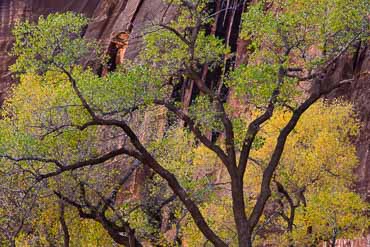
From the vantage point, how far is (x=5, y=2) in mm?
60844

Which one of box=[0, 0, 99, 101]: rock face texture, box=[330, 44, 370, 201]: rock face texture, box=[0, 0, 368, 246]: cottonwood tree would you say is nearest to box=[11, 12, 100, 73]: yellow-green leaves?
box=[0, 0, 368, 246]: cottonwood tree

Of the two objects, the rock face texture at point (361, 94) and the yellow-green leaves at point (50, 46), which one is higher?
the rock face texture at point (361, 94)

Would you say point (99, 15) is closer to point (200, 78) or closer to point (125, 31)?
point (125, 31)

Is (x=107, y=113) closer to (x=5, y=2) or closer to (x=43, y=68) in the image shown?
(x=43, y=68)

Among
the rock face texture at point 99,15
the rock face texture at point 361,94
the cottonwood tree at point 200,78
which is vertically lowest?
the cottonwood tree at point 200,78

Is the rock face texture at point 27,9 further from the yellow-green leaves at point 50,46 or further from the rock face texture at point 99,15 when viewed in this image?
the yellow-green leaves at point 50,46

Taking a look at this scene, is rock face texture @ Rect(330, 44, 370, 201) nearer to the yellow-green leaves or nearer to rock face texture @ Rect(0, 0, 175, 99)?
rock face texture @ Rect(0, 0, 175, 99)

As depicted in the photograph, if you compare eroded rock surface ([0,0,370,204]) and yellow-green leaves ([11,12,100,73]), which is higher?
eroded rock surface ([0,0,370,204])

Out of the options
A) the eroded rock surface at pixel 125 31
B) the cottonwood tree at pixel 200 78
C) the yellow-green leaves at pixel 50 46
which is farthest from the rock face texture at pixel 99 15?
the cottonwood tree at pixel 200 78

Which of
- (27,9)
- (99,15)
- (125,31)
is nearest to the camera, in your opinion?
(125,31)

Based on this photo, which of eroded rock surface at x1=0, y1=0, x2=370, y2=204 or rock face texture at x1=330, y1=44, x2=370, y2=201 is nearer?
rock face texture at x1=330, y1=44, x2=370, y2=201

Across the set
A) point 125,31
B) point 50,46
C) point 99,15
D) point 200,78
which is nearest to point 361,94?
point 200,78

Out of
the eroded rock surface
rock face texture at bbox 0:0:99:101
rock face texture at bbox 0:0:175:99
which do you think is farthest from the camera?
rock face texture at bbox 0:0:99:101

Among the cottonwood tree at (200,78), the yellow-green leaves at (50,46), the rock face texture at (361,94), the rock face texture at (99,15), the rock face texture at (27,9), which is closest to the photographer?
the cottonwood tree at (200,78)
